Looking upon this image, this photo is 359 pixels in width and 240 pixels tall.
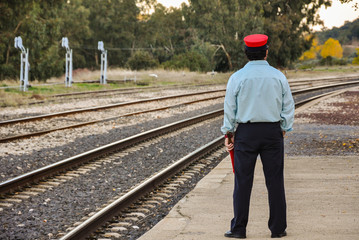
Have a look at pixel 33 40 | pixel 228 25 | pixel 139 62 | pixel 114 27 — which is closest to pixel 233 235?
pixel 33 40

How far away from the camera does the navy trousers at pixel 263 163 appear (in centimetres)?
512

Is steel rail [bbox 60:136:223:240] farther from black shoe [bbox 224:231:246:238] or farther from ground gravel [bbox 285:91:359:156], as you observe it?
ground gravel [bbox 285:91:359:156]

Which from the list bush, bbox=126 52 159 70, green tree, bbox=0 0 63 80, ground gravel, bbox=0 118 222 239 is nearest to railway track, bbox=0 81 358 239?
ground gravel, bbox=0 118 222 239

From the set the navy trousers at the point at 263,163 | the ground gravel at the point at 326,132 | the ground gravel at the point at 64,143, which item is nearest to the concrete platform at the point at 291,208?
the navy trousers at the point at 263,163

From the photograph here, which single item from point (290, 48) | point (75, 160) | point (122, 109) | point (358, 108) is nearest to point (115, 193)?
point (75, 160)

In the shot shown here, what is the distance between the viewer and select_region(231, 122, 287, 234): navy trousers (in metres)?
5.12

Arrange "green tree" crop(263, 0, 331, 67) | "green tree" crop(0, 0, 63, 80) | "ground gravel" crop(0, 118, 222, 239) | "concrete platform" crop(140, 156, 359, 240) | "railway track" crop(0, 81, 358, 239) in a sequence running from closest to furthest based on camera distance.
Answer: "concrete platform" crop(140, 156, 359, 240)
"railway track" crop(0, 81, 358, 239)
"ground gravel" crop(0, 118, 222, 239)
"green tree" crop(0, 0, 63, 80)
"green tree" crop(263, 0, 331, 67)

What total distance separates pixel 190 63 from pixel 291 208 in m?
53.5

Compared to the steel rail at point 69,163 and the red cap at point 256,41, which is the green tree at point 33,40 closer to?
the steel rail at point 69,163

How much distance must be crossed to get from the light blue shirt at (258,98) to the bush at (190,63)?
172ft

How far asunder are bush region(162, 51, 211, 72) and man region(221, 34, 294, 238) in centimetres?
5252

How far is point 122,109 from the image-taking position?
840 inches

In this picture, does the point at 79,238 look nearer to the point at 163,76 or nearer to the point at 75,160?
the point at 75,160

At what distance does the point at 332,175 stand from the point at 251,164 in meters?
4.03
